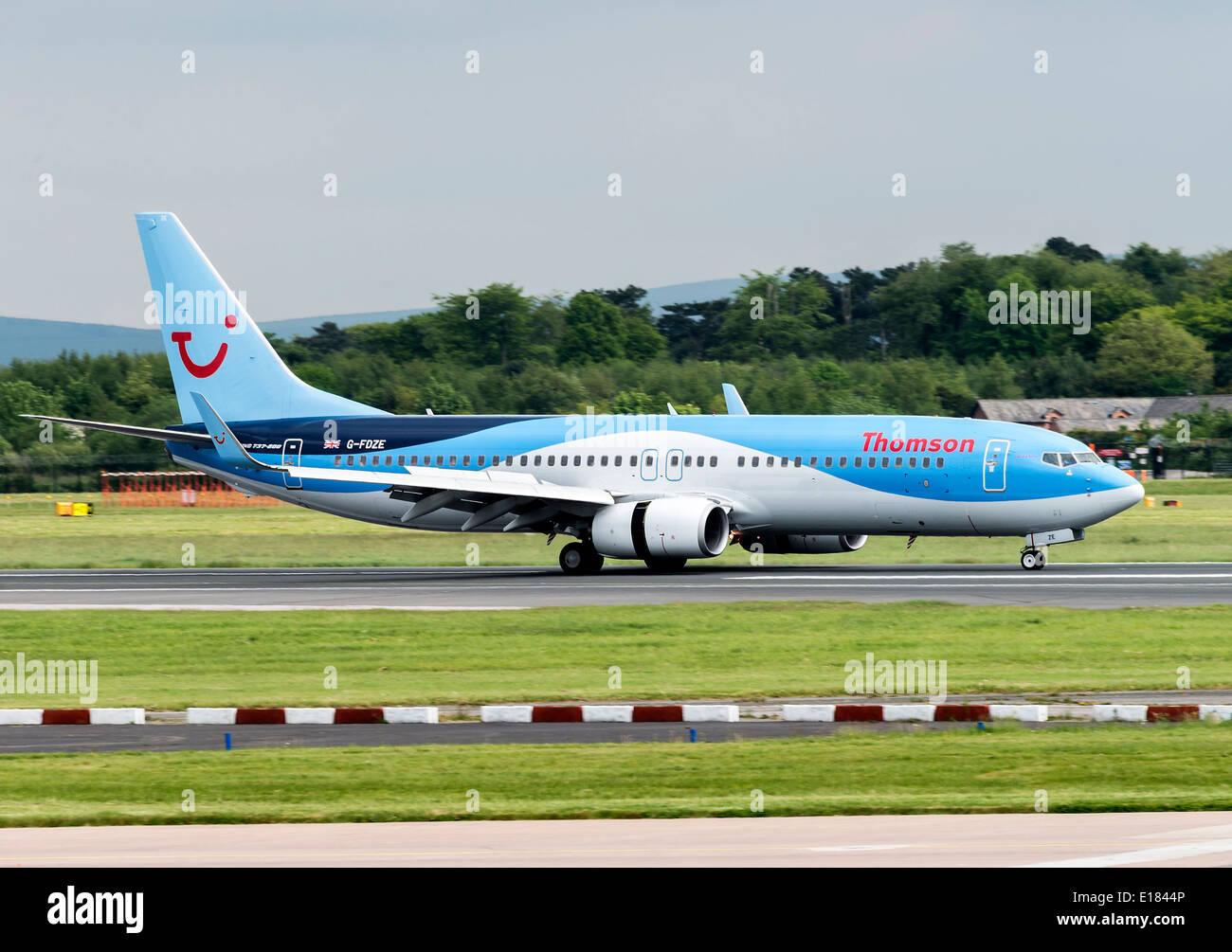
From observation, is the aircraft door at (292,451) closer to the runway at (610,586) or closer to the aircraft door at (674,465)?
the runway at (610,586)

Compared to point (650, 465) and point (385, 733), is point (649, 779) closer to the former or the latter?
point (385, 733)

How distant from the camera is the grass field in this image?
5400 cm

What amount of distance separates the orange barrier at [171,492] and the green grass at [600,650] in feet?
167

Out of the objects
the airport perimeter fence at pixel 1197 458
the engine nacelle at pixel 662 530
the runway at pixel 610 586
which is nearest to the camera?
the runway at pixel 610 586

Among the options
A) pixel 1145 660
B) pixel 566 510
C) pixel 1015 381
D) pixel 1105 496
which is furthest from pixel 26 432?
pixel 1145 660

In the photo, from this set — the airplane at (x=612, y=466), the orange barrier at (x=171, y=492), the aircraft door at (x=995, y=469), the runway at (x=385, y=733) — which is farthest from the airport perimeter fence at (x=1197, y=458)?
the runway at (x=385, y=733)

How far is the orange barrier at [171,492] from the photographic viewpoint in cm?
9197

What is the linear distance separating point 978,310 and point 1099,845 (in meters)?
129

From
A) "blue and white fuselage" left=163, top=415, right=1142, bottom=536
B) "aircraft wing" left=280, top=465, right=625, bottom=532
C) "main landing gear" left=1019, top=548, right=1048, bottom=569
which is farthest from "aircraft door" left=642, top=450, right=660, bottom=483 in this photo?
"main landing gear" left=1019, top=548, right=1048, bottom=569

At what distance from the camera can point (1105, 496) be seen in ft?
141

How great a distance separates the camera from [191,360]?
177 ft

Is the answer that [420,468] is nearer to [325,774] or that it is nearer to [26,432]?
[325,774]

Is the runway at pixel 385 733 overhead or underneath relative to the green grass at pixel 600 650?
underneath

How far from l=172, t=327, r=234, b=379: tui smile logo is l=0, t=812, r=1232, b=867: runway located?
4059 cm
